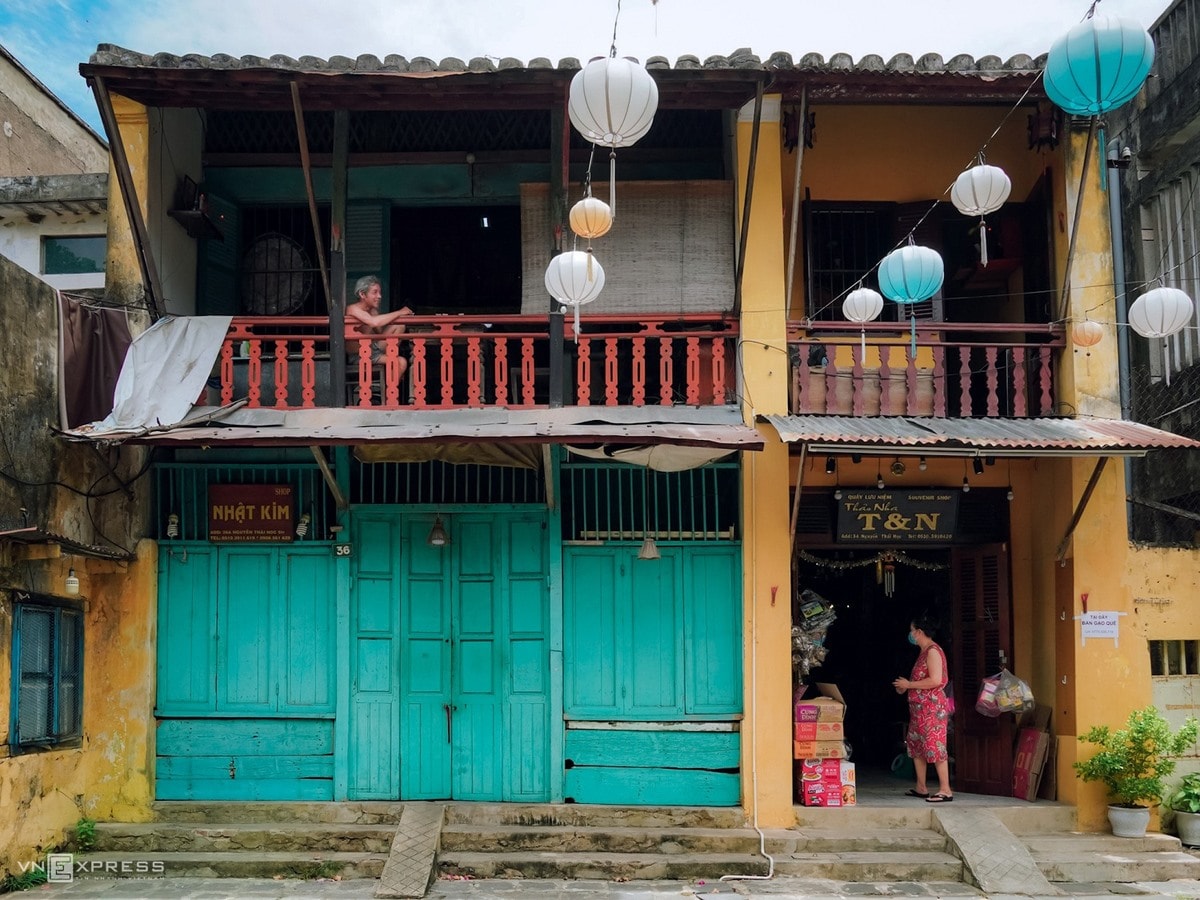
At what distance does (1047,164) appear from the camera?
1077cm

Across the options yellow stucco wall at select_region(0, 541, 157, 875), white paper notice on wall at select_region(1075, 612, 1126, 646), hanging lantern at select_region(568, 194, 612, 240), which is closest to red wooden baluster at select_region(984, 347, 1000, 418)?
white paper notice on wall at select_region(1075, 612, 1126, 646)

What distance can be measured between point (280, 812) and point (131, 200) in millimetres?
5147

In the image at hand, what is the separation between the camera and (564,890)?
8.74m

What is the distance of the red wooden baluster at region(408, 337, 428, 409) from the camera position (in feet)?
32.3

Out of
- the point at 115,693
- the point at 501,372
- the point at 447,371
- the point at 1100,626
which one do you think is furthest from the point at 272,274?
the point at 1100,626

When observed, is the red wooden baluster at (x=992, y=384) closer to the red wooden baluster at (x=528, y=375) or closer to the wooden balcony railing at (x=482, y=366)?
the wooden balcony railing at (x=482, y=366)

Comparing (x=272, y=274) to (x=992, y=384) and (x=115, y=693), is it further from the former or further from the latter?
(x=992, y=384)

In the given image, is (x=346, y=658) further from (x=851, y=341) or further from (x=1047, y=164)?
(x=1047, y=164)

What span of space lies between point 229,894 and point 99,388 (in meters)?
4.07

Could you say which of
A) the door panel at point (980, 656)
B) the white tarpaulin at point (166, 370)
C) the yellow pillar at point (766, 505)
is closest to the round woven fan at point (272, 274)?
the white tarpaulin at point (166, 370)

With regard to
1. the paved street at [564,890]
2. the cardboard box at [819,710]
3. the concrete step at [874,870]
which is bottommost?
the paved street at [564,890]

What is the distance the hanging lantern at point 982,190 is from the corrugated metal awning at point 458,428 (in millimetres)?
2255

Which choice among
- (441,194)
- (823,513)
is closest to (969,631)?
(823,513)

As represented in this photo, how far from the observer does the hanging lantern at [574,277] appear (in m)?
8.66
